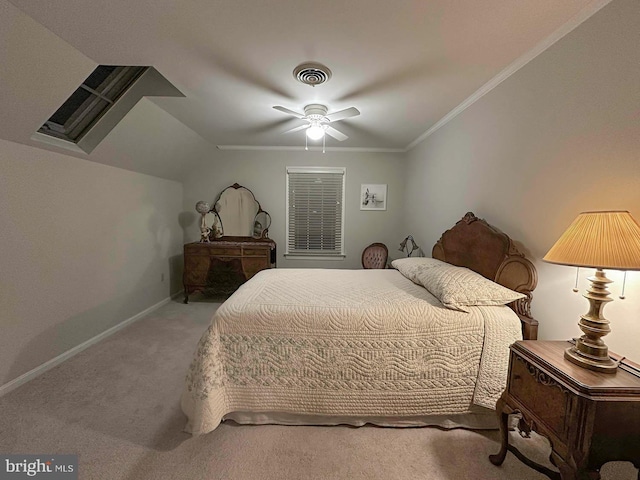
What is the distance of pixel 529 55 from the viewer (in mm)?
1807

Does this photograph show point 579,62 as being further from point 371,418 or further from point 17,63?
point 17,63

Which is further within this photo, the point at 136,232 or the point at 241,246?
the point at 241,246

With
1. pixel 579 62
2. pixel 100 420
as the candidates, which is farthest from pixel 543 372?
pixel 100 420

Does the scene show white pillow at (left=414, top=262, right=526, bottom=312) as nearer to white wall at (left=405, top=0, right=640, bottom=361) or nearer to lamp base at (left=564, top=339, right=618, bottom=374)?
white wall at (left=405, top=0, right=640, bottom=361)

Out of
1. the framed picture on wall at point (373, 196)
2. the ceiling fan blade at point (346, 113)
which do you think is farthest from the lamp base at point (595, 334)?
the framed picture on wall at point (373, 196)

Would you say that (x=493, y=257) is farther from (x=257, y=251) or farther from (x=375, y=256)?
(x=257, y=251)

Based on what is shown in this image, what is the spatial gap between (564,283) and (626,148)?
771mm

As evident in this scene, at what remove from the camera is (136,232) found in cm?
347

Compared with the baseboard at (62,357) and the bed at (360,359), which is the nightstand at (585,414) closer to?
the bed at (360,359)

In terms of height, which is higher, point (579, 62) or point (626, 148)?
point (579, 62)

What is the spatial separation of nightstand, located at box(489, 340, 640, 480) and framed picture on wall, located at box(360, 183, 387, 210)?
11.4 ft

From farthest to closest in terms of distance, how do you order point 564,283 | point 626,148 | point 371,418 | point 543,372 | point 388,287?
point 388,287
point 371,418
point 564,283
point 626,148
point 543,372

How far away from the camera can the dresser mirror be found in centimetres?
448

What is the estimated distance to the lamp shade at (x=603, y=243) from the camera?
3.42ft
